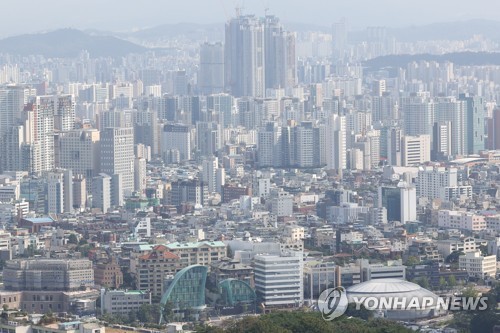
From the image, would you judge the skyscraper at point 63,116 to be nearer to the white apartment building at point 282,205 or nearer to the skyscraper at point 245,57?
the white apartment building at point 282,205

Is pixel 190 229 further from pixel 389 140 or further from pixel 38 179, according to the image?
pixel 389 140

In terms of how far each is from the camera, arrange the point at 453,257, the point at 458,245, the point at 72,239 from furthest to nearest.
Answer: the point at 72,239 → the point at 458,245 → the point at 453,257

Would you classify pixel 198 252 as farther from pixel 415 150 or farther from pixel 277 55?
pixel 277 55

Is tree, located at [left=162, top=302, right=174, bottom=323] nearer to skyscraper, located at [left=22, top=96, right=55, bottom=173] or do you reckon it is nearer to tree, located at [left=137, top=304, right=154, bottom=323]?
tree, located at [left=137, top=304, right=154, bottom=323]

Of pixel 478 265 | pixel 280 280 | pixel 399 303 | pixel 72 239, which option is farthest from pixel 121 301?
pixel 72 239

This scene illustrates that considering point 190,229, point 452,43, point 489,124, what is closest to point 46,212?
point 190,229

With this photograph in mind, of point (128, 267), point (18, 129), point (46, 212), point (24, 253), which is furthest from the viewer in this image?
point (18, 129)
